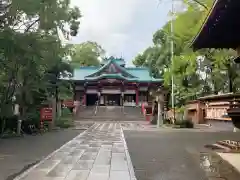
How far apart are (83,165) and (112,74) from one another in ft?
149

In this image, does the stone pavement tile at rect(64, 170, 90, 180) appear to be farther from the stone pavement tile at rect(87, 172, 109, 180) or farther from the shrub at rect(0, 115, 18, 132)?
the shrub at rect(0, 115, 18, 132)

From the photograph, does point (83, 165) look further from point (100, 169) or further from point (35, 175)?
point (35, 175)

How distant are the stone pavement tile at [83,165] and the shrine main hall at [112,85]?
4411 cm

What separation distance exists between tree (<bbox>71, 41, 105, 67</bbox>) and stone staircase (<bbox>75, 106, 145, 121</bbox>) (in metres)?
19.9

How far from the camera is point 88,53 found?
235 feet

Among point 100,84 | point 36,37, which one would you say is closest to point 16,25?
point 36,37

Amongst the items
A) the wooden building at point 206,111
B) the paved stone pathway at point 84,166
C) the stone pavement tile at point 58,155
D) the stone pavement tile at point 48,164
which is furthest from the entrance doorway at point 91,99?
the stone pavement tile at point 48,164

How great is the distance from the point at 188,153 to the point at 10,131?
1030 centimetres

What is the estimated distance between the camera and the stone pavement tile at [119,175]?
7584mm

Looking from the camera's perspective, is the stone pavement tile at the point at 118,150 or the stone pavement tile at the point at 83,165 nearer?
the stone pavement tile at the point at 83,165

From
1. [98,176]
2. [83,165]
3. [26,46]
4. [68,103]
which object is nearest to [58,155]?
[83,165]

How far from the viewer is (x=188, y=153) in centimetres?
1166

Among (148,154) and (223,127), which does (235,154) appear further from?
(223,127)

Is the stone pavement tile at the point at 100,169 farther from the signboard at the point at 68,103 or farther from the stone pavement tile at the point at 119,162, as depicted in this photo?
the signboard at the point at 68,103
